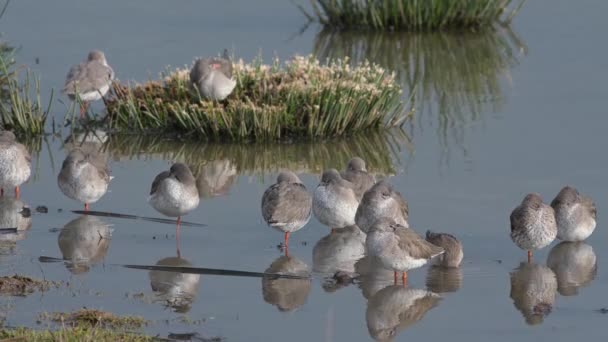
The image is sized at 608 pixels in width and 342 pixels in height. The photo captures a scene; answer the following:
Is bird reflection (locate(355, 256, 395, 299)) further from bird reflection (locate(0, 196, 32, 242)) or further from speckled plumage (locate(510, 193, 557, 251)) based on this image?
bird reflection (locate(0, 196, 32, 242))

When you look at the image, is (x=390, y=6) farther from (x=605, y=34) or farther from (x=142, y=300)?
(x=142, y=300)

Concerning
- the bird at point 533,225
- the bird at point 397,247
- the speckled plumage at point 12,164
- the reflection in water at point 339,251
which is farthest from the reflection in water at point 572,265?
the speckled plumage at point 12,164

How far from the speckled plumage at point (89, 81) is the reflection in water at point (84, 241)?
17.4 ft

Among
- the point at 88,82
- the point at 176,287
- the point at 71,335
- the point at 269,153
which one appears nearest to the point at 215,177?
the point at 269,153

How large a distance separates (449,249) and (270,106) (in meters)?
5.83

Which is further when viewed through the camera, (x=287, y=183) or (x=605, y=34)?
(x=605, y=34)

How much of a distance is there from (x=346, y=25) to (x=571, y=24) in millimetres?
4527

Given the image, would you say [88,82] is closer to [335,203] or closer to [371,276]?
[335,203]

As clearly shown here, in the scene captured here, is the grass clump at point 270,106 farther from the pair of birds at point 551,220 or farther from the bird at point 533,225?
the bird at point 533,225

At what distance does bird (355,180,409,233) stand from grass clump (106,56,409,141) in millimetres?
4183


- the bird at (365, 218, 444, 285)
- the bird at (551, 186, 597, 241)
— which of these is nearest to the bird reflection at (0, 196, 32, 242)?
the bird at (365, 218, 444, 285)

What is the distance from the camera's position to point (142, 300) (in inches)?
448

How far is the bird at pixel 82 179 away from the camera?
1420 centimetres

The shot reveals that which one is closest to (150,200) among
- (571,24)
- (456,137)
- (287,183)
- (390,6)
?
(287,183)
